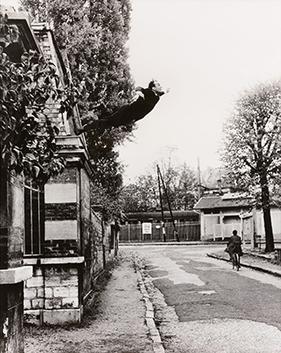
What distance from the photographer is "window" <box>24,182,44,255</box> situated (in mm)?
11094

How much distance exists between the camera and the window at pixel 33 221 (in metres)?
A: 11.1

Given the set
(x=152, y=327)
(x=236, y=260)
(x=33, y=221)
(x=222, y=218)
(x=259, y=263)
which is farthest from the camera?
(x=222, y=218)

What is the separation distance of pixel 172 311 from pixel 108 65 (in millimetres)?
17129

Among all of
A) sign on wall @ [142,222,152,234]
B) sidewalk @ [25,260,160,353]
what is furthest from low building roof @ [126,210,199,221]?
sidewalk @ [25,260,160,353]

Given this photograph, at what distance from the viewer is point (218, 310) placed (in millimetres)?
12602

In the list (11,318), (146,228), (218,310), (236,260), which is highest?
(146,228)

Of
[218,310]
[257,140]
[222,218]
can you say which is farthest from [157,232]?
[218,310]

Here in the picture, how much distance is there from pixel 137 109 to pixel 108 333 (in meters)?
4.81

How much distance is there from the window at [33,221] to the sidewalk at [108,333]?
1.56 metres

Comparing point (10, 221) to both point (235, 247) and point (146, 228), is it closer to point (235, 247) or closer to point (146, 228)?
point (235, 247)

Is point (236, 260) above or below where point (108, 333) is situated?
above

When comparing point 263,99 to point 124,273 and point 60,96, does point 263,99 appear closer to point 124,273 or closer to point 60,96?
point 124,273

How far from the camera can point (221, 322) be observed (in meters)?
Result: 11.1

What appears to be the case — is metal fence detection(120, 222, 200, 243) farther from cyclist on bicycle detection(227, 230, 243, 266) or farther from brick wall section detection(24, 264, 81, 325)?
brick wall section detection(24, 264, 81, 325)
